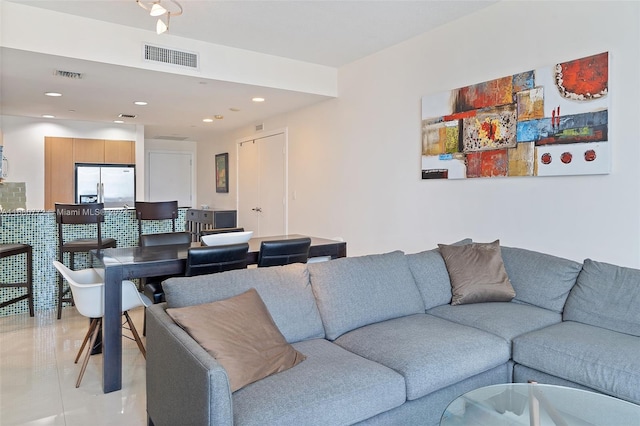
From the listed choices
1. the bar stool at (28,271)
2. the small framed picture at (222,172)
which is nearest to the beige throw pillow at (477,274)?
the bar stool at (28,271)

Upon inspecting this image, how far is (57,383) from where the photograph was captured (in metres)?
2.75

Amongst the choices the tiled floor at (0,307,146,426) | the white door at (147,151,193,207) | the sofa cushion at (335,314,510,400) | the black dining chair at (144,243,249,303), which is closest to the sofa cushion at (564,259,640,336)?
the sofa cushion at (335,314,510,400)

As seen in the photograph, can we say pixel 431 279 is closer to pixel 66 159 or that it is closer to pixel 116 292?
pixel 116 292

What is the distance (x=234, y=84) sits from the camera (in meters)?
4.48

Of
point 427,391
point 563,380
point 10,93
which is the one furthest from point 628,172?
point 10,93

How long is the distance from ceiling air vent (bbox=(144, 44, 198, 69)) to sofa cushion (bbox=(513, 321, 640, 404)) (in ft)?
12.0

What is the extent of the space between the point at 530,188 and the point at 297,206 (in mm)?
3326

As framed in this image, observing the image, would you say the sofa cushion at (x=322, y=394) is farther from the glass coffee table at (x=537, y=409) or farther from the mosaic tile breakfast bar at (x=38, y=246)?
the mosaic tile breakfast bar at (x=38, y=246)

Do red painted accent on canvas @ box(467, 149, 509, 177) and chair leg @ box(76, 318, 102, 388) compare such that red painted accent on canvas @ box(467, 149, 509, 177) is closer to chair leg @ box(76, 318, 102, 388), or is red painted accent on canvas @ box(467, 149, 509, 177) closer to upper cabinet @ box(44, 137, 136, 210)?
chair leg @ box(76, 318, 102, 388)

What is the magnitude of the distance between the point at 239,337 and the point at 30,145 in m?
6.72

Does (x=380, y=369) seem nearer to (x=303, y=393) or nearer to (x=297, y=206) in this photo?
(x=303, y=393)

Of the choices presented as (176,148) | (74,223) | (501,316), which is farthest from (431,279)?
(176,148)

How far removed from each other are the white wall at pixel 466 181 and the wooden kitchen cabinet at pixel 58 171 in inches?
153

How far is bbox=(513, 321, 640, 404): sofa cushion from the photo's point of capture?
1853 millimetres
